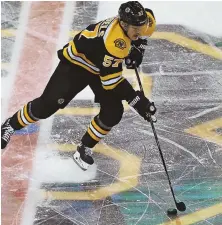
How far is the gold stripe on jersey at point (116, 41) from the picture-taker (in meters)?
4.80

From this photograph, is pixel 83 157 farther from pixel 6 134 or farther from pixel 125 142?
pixel 6 134

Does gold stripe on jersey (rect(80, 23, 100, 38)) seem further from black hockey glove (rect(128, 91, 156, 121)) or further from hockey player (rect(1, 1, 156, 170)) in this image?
black hockey glove (rect(128, 91, 156, 121))

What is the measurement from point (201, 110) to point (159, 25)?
1231mm

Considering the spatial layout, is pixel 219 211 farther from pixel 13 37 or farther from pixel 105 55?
pixel 13 37

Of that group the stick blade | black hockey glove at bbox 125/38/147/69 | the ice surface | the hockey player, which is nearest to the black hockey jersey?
the hockey player

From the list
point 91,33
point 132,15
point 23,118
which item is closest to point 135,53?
point 91,33

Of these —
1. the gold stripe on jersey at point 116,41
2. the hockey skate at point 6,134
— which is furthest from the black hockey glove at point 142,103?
the hockey skate at point 6,134

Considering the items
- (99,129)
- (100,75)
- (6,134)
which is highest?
(100,75)

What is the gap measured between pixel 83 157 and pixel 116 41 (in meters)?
1.09

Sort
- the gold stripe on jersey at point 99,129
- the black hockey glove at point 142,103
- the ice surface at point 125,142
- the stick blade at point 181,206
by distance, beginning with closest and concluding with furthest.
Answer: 1. the black hockey glove at point 142,103
2. the stick blade at point 181,206
3. the ice surface at point 125,142
4. the gold stripe on jersey at point 99,129

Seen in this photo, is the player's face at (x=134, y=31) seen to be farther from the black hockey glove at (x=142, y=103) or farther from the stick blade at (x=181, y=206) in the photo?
the stick blade at (x=181, y=206)

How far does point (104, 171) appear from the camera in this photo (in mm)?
5520

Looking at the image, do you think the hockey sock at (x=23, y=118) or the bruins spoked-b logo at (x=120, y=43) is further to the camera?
the hockey sock at (x=23, y=118)

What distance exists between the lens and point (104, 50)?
4902mm
